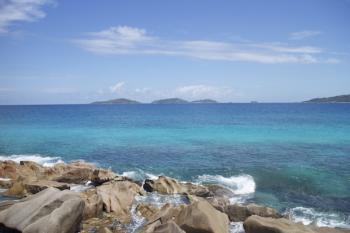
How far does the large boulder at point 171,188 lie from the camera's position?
1091 inches

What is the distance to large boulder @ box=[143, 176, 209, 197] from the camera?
27.7 m

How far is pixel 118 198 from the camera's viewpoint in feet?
77.3

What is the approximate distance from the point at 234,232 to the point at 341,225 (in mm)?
7328

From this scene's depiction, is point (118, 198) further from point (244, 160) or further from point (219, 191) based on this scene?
point (244, 160)

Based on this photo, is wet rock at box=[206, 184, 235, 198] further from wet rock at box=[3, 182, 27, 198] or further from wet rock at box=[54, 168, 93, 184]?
wet rock at box=[3, 182, 27, 198]

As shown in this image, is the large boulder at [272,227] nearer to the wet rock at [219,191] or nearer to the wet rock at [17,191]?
the wet rock at [219,191]

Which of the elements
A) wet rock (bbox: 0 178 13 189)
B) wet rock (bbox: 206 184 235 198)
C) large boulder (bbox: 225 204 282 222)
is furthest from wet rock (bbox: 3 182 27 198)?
large boulder (bbox: 225 204 282 222)

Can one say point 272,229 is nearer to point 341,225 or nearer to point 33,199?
point 341,225

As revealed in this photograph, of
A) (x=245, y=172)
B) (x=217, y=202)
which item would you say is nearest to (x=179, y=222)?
(x=217, y=202)

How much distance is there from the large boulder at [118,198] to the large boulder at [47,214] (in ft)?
11.6

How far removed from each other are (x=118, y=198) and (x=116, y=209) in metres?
1.26

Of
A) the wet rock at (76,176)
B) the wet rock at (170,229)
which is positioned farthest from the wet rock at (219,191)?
the wet rock at (170,229)

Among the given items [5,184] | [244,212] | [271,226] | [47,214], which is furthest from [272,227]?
[5,184]

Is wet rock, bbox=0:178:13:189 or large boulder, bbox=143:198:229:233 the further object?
wet rock, bbox=0:178:13:189
